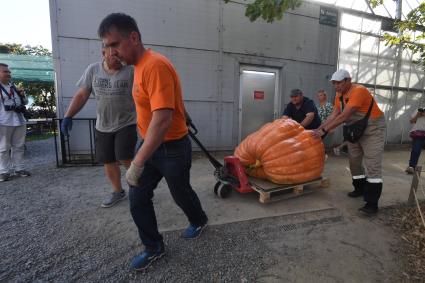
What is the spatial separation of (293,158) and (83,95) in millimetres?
2673

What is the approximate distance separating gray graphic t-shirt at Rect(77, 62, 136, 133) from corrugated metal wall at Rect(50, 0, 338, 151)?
2961 mm

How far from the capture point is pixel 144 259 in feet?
6.46

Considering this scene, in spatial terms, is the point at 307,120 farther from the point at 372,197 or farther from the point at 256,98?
the point at 256,98

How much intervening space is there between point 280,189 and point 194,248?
1.47 m

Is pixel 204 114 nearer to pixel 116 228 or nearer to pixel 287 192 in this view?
pixel 287 192

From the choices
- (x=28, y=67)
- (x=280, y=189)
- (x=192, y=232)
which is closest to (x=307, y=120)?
(x=280, y=189)

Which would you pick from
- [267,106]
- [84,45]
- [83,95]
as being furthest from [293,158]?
[84,45]

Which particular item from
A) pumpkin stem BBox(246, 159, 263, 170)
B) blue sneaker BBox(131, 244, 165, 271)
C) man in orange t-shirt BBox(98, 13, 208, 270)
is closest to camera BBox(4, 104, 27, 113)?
man in orange t-shirt BBox(98, 13, 208, 270)

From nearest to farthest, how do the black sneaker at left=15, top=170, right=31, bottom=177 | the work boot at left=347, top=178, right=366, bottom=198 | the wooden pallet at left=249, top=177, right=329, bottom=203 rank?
1. the wooden pallet at left=249, top=177, right=329, bottom=203
2. the work boot at left=347, top=178, right=366, bottom=198
3. the black sneaker at left=15, top=170, right=31, bottom=177

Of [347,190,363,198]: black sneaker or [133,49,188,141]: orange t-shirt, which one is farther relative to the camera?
[347,190,363,198]: black sneaker

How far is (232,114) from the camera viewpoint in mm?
6676

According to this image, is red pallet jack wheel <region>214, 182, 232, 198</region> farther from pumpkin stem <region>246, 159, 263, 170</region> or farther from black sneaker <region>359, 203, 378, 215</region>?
black sneaker <region>359, 203, 378, 215</region>

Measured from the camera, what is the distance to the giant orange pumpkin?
322cm

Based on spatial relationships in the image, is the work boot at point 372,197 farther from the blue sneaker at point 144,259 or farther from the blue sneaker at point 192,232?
the blue sneaker at point 144,259
